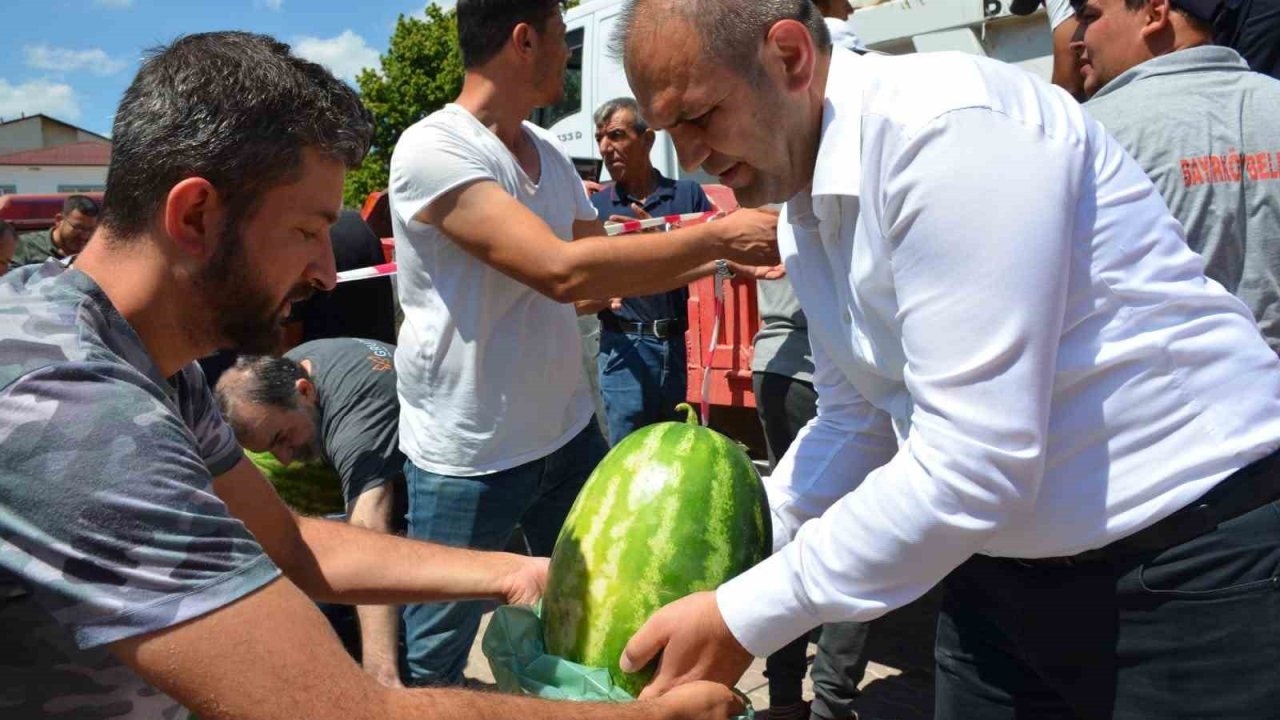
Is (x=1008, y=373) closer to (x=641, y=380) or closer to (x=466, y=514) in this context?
(x=466, y=514)

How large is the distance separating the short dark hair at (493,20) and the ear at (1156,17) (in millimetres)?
1680

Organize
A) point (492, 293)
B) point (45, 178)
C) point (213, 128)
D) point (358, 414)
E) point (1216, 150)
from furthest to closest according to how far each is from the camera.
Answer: point (45, 178), point (358, 414), point (492, 293), point (1216, 150), point (213, 128)

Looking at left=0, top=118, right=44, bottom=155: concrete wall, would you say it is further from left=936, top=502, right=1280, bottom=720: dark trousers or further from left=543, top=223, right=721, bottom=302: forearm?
left=936, top=502, right=1280, bottom=720: dark trousers

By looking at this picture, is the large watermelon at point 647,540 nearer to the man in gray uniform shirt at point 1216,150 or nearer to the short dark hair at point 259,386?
the man in gray uniform shirt at point 1216,150

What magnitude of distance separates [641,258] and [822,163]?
123 cm

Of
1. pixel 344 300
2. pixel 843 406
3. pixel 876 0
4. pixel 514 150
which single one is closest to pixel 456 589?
pixel 843 406

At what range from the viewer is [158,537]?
134 centimetres

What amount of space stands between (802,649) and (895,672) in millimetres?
906

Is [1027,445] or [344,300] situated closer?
[1027,445]

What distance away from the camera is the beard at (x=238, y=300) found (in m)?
1.62

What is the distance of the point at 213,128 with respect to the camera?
1.59 m

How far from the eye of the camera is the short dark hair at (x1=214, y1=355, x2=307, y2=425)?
13.1 ft

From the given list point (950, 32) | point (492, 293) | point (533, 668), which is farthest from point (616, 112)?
point (533, 668)

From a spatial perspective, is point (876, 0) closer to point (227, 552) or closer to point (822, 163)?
point (822, 163)
